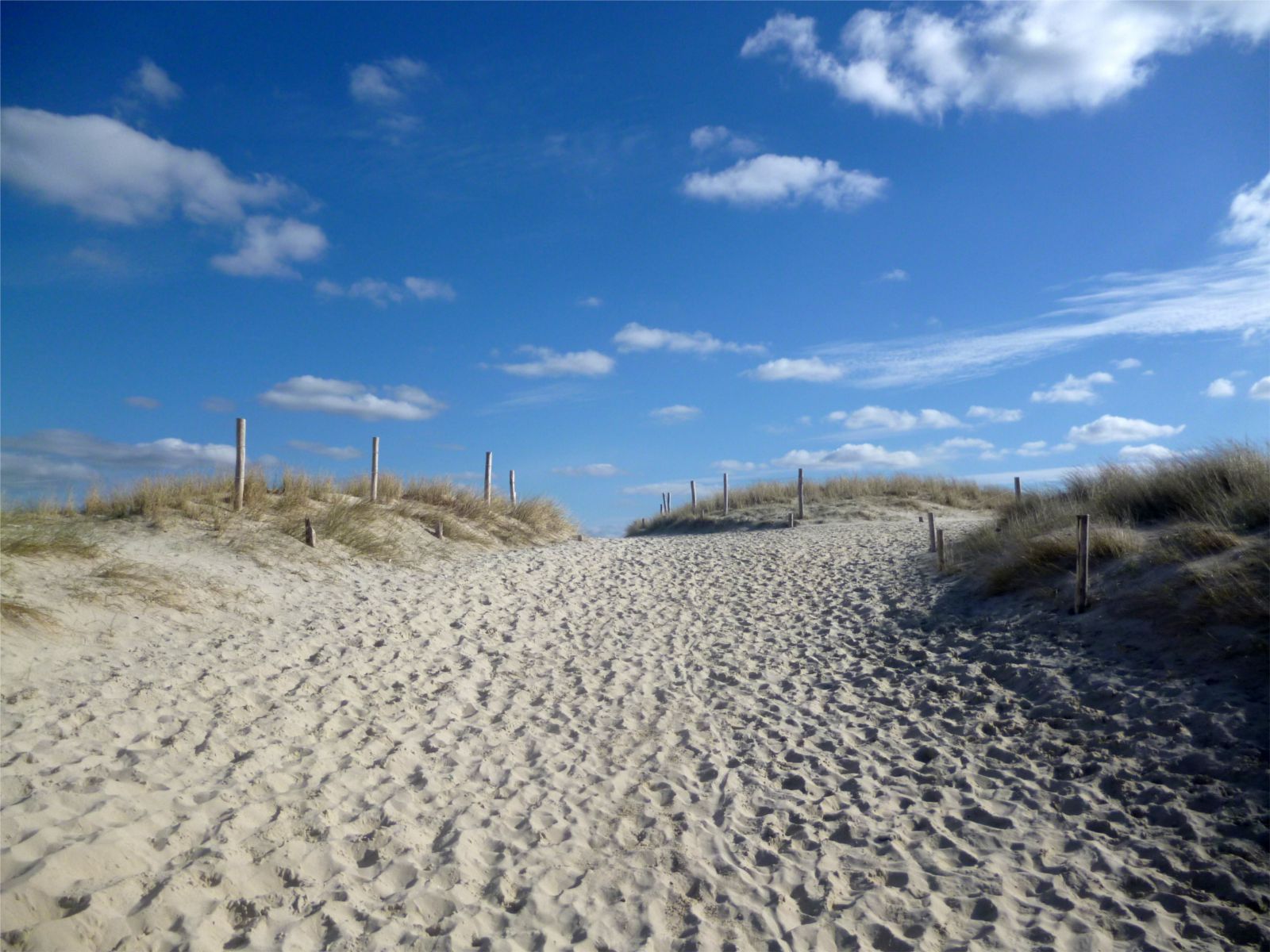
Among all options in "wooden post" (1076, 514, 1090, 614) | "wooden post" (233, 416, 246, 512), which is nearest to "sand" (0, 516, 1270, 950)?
"wooden post" (1076, 514, 1090, 614)

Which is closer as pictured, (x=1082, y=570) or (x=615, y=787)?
(x=615, y=787)

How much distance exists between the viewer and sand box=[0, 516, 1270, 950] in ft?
13.0

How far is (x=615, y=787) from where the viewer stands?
18.5ft

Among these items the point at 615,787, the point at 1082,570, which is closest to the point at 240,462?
the point at 615,787

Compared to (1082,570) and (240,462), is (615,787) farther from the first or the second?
(240,462)

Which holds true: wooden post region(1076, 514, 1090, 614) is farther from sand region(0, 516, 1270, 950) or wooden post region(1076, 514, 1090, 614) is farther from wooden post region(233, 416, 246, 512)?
wooden post region(233, 416, 246, 512)

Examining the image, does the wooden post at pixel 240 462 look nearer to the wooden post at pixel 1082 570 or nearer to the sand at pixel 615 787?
the sand at pixel 615 787

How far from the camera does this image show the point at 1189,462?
432 inches

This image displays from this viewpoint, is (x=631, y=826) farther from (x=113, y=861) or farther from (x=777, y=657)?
(x=777, y=657)

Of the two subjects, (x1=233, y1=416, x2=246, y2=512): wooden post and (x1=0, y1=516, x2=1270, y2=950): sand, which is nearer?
(x1=0, y1=516, x2=1270, y2=950): sand

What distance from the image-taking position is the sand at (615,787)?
13.0 feet

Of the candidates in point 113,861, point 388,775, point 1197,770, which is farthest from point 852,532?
point 113,861

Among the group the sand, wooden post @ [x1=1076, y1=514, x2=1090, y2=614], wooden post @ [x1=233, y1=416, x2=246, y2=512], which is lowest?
the sand

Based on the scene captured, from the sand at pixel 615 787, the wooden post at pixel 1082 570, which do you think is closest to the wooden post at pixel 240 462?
the sand at pixel 615 787
